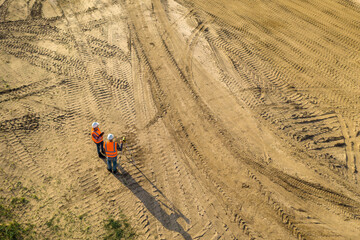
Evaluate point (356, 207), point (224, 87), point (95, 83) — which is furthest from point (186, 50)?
point (356, 207)

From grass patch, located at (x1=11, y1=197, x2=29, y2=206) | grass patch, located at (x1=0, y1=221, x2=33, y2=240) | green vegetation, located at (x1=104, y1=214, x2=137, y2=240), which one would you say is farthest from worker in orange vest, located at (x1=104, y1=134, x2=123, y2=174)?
grass patch, located at (x1=0, y1=221, x2=33, y2=240)

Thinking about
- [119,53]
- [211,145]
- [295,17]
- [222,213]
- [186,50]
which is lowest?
[222,213]

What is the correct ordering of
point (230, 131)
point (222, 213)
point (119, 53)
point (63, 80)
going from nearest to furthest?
1. point (222, 213)
2. point (230, 131)
3. point (63, 80)
4. point (119, 53)

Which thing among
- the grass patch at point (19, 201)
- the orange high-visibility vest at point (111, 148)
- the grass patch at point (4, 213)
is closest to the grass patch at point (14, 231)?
the grass patch at point (4, 213)

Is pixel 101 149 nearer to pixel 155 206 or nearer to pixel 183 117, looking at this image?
pixel 155 206

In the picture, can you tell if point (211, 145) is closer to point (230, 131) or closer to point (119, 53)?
point (230, 131)

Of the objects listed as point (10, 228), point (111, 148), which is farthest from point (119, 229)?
point (10, 228)
